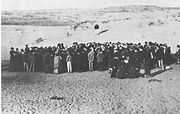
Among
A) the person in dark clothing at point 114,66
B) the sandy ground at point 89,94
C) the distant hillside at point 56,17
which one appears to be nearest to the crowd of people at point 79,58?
the person in dark clothing at point 114,66

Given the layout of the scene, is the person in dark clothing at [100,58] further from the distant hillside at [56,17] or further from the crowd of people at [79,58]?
the distant hillside at [56,17]

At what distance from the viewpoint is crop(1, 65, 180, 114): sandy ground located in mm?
7129

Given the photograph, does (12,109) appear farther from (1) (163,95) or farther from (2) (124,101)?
(1) (163,95)

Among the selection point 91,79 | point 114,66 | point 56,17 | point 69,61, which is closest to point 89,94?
point 91,79

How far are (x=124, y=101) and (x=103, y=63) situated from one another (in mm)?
3421

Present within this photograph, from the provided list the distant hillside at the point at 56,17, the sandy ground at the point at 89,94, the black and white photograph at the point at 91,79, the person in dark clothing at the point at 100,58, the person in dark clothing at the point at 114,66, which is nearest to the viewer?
the sandy ground at the point at 89,94

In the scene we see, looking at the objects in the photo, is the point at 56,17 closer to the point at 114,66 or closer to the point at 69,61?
the point at 69,61

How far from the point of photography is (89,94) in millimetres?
8039

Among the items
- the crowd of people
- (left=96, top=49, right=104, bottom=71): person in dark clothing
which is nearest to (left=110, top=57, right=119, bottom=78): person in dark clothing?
the crowd of people

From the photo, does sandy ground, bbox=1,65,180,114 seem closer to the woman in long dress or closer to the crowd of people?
the woman in long dress

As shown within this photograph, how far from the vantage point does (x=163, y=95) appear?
8.01 m

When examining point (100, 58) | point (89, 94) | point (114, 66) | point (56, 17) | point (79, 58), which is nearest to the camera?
point (89, 94)

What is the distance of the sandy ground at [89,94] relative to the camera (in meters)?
7.13

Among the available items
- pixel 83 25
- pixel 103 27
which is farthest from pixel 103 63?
pixel 83 25
